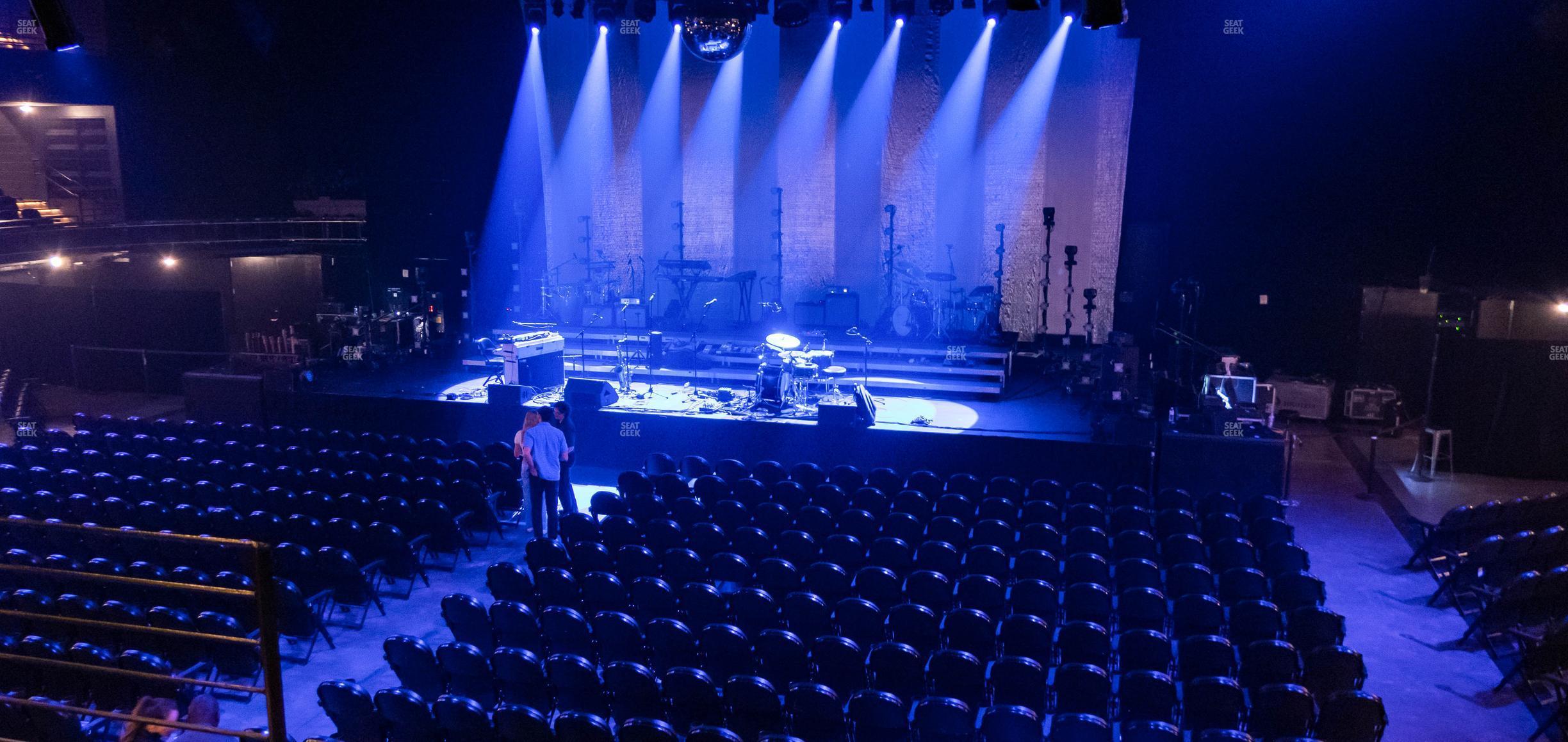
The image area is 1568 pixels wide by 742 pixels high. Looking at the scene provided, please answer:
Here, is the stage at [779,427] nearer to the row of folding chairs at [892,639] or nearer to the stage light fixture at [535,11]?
the row of folding chairs at [892,639]

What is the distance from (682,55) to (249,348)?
34.6 feet

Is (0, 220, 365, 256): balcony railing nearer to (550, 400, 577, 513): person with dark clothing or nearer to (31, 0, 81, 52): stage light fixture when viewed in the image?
(31, 0, 81, 52): stage light fixture

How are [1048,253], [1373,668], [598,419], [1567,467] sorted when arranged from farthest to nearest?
[1048,253], [598,419], [1567,467], [1373,668]

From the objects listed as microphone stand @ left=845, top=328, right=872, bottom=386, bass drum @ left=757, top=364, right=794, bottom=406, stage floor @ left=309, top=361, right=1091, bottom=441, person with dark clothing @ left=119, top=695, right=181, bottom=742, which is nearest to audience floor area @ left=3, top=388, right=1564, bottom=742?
person with dark clothing @ left=119, top=695, right=181, bottom=742

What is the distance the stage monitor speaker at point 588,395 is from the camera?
15.2 metres

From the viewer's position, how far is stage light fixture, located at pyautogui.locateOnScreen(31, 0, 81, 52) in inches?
354

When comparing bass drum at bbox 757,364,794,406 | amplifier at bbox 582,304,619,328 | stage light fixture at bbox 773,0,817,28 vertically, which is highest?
stage light fixture at bbox 773,0,817,28

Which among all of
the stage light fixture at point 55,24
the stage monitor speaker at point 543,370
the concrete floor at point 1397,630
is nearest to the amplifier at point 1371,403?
the concrete floor at point 1397,630

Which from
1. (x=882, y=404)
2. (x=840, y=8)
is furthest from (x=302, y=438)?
(x=840, y=8)

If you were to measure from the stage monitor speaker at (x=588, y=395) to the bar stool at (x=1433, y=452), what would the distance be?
1118 centimetres

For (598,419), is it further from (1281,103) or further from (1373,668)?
(1281,103)

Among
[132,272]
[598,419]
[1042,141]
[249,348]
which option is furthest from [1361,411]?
[132,272]

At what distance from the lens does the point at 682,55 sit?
21.3 metres

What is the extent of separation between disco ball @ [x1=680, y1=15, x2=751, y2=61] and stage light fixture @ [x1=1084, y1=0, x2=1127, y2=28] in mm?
3428
